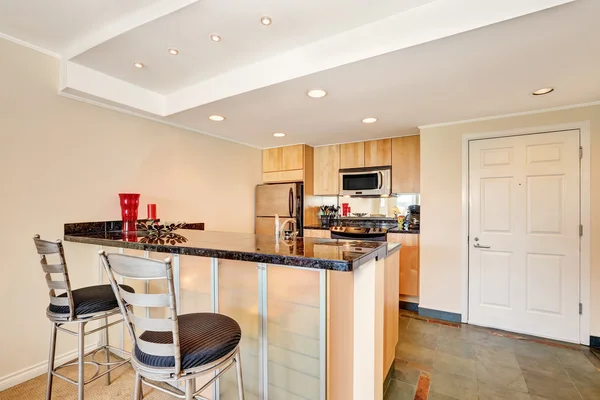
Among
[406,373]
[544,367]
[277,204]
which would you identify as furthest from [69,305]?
[544,367]

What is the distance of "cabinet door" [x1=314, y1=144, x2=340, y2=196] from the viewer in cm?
438

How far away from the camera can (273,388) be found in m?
1.52

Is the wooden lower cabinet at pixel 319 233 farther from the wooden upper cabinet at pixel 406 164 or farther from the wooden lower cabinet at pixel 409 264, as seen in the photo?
the wooden upper cabinet at pixel 406 164

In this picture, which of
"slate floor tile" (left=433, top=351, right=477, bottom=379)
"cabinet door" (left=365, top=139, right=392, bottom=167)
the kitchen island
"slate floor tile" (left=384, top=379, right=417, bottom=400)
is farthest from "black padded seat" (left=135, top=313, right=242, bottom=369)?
"cabinet door" (left=365, top=139, right=392, bottom=167)

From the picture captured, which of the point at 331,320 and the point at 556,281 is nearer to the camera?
the point at 331,320

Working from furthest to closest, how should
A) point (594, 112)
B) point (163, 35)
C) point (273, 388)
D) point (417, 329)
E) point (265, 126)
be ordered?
point (265, 126) → point (417, 329) → point (594, 112) → point (163, 35) → point (273, 388)

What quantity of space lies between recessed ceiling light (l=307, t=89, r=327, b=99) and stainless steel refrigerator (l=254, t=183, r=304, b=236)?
1.92 m

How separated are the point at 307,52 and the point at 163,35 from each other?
99cm

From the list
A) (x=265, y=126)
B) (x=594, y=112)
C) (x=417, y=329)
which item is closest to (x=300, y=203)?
(x=265, y=126)

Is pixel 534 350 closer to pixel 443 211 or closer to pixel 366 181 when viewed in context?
pixel 443 211

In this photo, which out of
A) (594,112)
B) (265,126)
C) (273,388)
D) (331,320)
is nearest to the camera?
(331,320)

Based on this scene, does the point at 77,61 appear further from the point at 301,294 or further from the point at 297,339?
the point at 297,339

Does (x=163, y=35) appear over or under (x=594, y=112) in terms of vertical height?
over

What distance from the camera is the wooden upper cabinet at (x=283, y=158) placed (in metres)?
4.30
